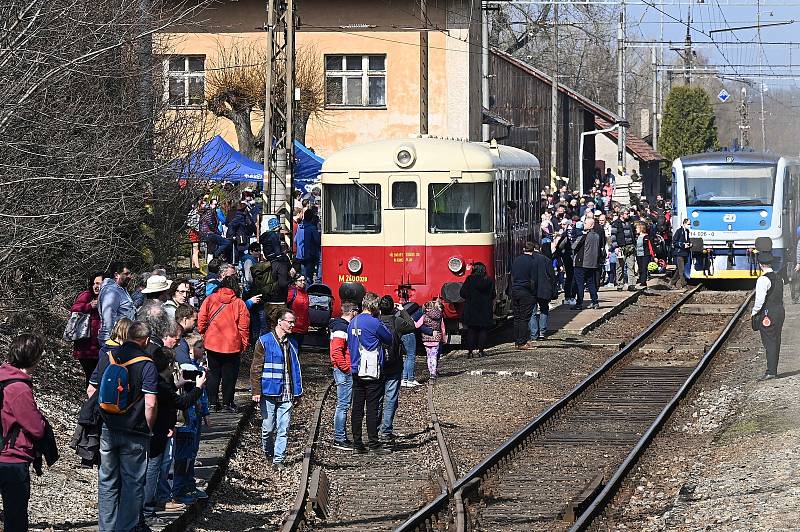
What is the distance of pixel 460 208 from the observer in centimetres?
2127

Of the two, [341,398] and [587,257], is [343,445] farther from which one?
[587,257]

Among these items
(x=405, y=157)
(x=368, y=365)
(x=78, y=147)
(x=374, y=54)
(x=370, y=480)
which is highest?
(x=374, y=54)

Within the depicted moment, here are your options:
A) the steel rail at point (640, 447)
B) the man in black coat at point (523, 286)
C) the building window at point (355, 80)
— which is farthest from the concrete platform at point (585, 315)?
the building window at point (355, 80)

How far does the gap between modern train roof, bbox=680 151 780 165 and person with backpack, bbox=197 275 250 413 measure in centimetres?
2067

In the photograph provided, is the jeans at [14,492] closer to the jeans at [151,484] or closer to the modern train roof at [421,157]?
the jeans at [151,484]

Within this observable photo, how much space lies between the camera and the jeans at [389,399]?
47.1 ft

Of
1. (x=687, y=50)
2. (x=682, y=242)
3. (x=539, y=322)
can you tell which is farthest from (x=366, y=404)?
(x=687, y=50)

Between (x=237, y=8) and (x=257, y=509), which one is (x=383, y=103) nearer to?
(x=237, y=8)

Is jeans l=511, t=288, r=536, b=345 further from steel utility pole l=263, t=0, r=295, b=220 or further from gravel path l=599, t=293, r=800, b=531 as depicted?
steel utility pole l=263, t=0, r=295, b=220

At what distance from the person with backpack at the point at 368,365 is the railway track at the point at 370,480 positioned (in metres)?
0.26

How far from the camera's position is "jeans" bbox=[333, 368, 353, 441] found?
559 inches

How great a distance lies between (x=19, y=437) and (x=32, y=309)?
7.19 metres

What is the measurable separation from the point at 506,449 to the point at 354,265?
26.1 feet

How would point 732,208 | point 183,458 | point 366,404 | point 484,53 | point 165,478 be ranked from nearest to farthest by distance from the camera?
point 165,478 < point 183,458 < point 366,404 < point 732,208 < point 484,53
